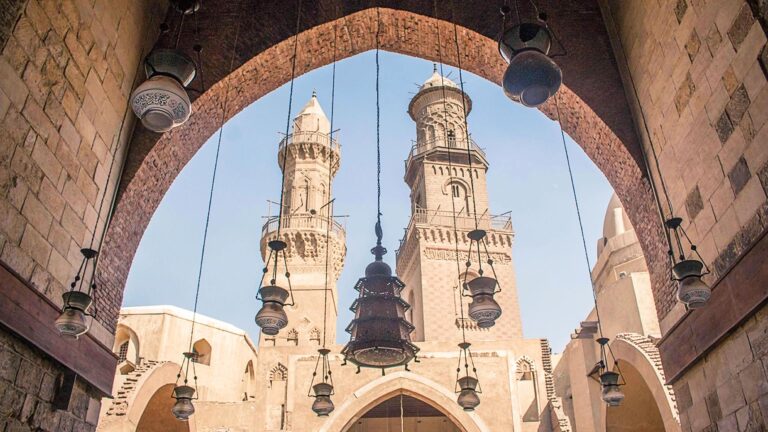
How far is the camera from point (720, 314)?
3.82 meters

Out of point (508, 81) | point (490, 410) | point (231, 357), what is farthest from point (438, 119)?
point (508, 81)

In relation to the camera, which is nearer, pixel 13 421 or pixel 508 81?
pixel 508 81

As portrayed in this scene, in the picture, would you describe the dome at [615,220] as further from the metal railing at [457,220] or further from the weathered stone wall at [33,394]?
the weathered stone wall at [33,394]

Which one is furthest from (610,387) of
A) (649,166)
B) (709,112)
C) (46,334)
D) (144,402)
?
(144,402)

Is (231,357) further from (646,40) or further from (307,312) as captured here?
(646,40)

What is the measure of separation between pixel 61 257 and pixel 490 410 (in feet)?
42.7

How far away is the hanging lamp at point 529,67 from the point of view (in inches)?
120

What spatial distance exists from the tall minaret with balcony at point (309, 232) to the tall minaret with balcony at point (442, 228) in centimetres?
328

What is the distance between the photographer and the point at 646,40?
5129mm

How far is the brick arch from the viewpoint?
518cm

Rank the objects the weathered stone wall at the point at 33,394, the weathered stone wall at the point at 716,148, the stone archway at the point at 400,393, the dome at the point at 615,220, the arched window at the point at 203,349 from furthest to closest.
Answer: the arched window at the point at 203,349
the dome at the point at 615,220
the stone archway at the point at 400,393
the weathered stone wall at the point at 716,148
the weathered stone wall at the point at 33,394

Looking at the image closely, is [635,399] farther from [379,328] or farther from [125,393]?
[125,393]

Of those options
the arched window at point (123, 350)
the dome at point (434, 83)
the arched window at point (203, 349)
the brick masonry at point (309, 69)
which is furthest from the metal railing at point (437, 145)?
the brick masonry at point (309, 69)

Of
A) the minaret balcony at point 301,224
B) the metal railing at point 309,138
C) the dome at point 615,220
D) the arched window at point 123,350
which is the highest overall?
the metal railing at point 309,138
